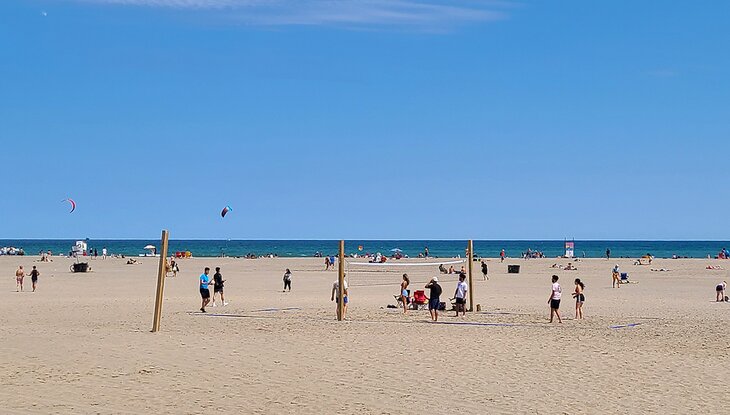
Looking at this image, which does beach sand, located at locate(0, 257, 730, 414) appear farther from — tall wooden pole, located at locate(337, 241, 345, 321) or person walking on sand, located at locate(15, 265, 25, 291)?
person walking on sand, located at locate(15, 265, 25, 291)

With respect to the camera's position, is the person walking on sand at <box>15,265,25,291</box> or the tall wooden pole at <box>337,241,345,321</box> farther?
the person walking on sand at <box>15,265,25,291</box>

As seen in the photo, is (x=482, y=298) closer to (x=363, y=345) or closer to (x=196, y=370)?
(x=363, y=345)

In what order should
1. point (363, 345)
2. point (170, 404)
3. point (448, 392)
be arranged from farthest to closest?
point (363, 345) → point (448, 392) → point (170, 404)

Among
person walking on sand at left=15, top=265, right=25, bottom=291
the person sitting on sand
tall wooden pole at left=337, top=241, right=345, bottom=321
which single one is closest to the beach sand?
tall wooden pole at left=337, top=241, right=345, bottom=321

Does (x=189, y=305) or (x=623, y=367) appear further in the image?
(x=189, y=305)

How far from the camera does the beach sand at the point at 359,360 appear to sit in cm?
849

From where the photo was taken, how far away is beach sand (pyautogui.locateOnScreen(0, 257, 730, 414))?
27.9ft

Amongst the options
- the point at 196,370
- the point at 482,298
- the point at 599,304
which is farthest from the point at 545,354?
the point at 482,298

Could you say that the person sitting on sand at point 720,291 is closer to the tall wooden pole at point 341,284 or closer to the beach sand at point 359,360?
the beach sand at point 359,360

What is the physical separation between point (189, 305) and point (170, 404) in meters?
13.8

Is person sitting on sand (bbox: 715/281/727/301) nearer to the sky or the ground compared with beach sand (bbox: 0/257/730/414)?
nearer to the sky

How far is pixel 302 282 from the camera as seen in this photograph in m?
35.0

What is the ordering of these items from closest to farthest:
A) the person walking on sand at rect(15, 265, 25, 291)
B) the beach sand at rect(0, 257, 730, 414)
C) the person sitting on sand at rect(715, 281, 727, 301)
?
the beach sand at rect(0, 257, 730, 414) < the person sitting on sand at rect(715, 281, 727, 301) < the person walking on sand at rect(15, 265, 25, 291)

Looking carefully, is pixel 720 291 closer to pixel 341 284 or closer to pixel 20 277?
pixel 341 284
